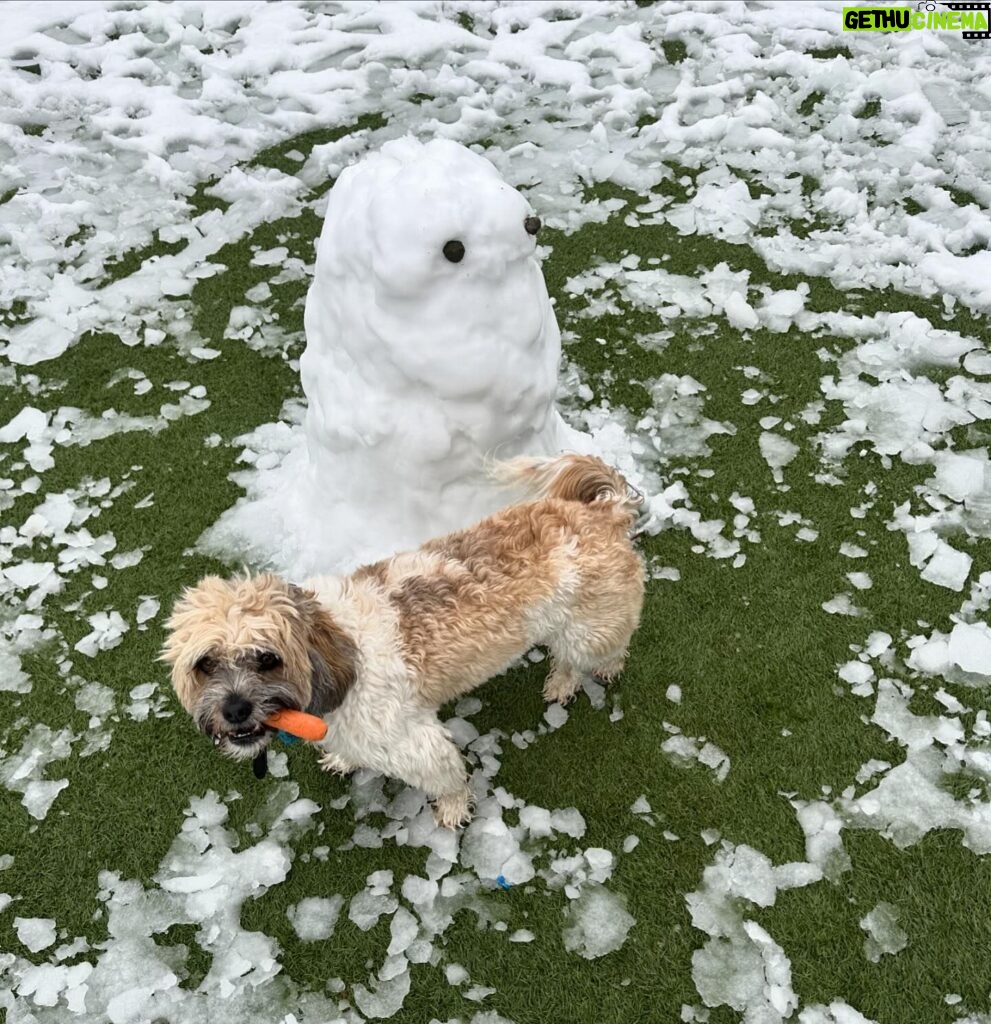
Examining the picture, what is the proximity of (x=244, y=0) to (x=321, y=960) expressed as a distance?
28.9ft

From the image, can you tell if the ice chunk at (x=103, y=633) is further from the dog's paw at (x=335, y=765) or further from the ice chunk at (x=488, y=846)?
the ice chunk at (x=488, y=846)

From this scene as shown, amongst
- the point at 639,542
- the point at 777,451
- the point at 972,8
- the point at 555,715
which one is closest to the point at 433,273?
the point at 639,542

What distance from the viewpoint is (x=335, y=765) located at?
3465 mm

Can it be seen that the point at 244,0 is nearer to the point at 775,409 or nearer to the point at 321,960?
the point at 775,409

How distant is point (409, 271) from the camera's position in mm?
3074

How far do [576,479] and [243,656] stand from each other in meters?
1.41

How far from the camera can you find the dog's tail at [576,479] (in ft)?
10.5

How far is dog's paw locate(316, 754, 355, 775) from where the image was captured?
344cm

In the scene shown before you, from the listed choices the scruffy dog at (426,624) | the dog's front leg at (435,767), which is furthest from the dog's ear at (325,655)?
the dog's front leg at (435,767)

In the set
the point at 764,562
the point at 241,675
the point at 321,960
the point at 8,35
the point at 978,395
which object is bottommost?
the point at 321,960

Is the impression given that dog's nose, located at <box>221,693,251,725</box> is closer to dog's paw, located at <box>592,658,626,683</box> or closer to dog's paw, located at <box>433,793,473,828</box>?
dog's paw, located at <box>433,793,473,828</box>

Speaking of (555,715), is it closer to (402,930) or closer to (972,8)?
(402,930)

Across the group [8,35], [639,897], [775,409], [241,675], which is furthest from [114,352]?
[8,35]

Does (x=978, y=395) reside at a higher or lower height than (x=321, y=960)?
higher
